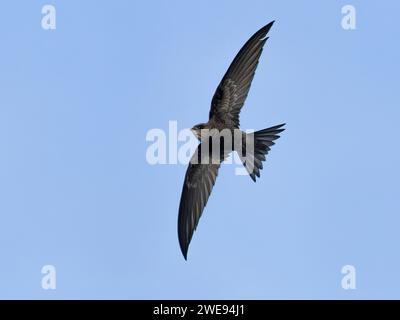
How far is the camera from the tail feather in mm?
9953

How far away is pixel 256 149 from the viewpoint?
10.1 metres

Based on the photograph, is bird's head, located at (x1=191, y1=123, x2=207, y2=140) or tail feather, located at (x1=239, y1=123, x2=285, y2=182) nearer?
tail feather, located at (x1=239, y1=123, x2=285, y2=182)

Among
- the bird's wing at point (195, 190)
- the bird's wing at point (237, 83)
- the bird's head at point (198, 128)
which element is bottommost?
the bird's wing at point (195, 190)

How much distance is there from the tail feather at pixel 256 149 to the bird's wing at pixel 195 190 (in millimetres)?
710

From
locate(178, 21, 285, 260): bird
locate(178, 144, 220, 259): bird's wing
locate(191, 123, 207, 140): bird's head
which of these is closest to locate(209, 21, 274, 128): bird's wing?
locate(178, 21, 285, 260): bird

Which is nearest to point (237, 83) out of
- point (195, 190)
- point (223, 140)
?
point (223, 140)

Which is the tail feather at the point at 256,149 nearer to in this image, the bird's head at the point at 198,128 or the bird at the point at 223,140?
the bird at the point at 223,140

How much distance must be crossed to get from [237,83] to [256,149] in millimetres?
936

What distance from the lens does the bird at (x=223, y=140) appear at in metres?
10.1

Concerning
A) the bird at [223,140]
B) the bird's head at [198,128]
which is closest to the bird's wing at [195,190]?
the bird at [223,140]

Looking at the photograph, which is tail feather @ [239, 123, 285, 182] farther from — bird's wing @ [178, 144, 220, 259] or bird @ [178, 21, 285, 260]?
bird's wing @ [178, 144, 220, 259]

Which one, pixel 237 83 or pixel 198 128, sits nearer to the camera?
pixel 198 128

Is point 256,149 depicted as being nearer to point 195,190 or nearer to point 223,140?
point 223,140
